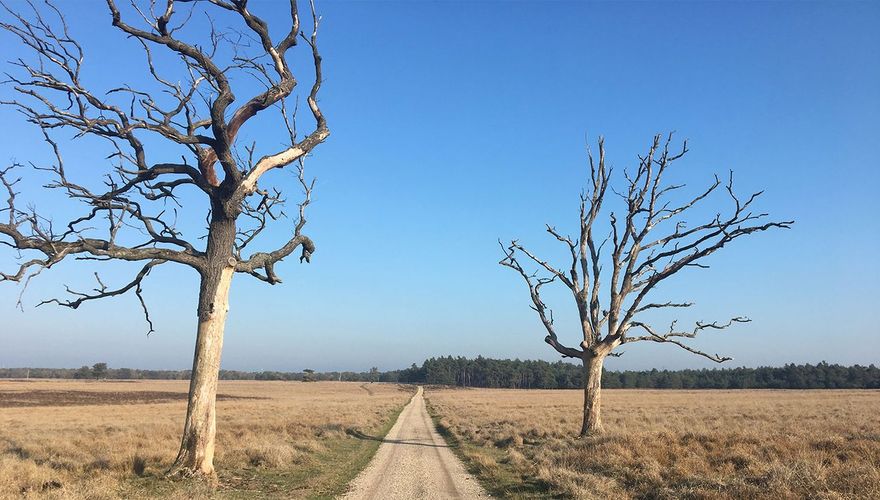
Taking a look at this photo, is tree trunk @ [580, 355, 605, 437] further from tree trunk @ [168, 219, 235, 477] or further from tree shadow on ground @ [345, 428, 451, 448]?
tree trunk @ [168, 219, 235, 477]

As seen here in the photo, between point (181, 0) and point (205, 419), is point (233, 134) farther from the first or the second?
point (205, 419)

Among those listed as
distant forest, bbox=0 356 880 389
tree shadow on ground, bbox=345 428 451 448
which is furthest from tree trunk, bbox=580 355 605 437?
distant forest, bbox=0 356 880 389

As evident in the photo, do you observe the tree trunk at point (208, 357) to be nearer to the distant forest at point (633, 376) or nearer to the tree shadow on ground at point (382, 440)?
the tree shadow on ground at point (382, 440)

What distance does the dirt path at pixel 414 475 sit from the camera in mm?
12031

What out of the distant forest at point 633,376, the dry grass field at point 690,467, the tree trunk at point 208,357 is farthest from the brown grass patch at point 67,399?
the distant forest at point 633,376

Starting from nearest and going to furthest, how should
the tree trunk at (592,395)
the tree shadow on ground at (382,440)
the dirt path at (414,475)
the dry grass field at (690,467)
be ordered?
the dry grass field at (690,467) → the dirt path at (414,475) → the tree trunk at (592,395) → the tree shadow on ground at (382,440)

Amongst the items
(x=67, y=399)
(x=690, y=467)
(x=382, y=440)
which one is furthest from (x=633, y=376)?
(x=690, y=467)

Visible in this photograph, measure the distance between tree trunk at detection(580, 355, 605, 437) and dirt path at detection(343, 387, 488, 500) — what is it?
5106 millimetres

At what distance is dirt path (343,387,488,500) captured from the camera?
39.5 ft

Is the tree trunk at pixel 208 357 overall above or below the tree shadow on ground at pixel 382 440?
above

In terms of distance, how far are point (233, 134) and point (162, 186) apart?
223 cm

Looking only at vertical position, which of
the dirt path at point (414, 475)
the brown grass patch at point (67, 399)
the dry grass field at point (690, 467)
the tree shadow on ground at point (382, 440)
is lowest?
→ the brown grass patch at point (67, 399)

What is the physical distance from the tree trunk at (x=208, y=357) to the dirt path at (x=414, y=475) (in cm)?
332

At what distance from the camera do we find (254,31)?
12.8m
